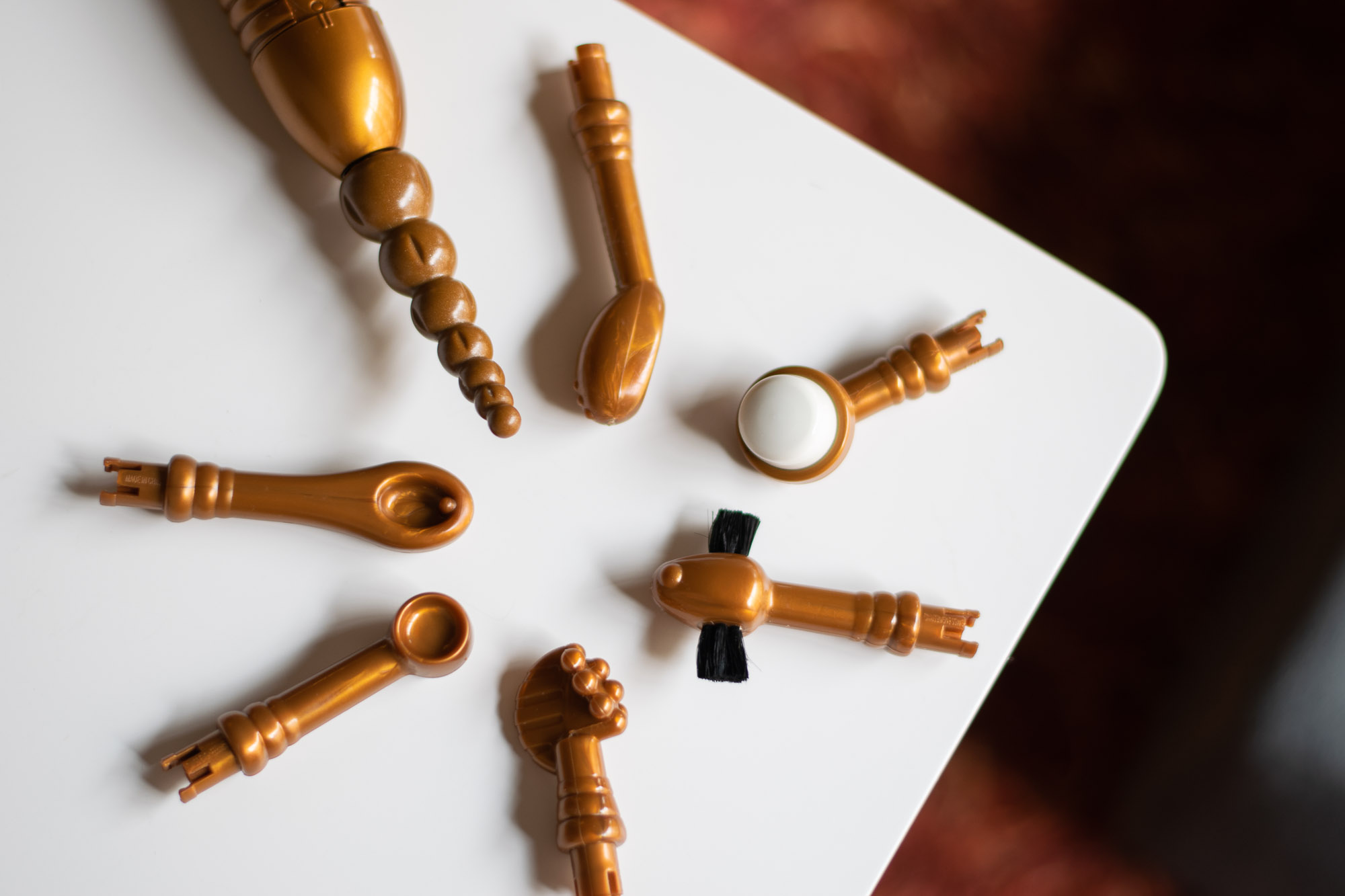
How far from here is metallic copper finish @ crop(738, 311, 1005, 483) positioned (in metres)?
0.48

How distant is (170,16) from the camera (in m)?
0.47

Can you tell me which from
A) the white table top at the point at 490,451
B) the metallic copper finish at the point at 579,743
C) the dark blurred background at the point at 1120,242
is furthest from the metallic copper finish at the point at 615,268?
the dark blurred background at the point at 1120,242

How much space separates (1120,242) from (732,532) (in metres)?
0.62

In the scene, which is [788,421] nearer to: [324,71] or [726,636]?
[726,636]

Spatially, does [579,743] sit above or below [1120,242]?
below

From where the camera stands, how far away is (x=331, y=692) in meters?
0.44

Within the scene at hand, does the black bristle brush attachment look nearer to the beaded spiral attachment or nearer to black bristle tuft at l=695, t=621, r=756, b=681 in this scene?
black bristle tuft at l=695, t=621, r=756, b=681

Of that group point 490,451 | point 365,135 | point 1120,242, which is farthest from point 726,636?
point 1120,242

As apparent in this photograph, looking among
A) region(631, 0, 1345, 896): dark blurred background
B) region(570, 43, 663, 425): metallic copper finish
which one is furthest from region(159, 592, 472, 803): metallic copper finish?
region(631, 0, 1345, 896): dark blurred background

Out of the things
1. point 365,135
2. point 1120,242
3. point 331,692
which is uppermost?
point 1120,242

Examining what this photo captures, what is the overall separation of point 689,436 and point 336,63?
0.79 ft

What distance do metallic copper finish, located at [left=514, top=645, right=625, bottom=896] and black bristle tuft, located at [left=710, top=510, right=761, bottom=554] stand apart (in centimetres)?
8

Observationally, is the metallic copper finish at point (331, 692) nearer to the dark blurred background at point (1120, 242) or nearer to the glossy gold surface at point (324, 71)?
the glossy gold surface at point (324, 71)

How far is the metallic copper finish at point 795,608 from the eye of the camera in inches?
17.9
